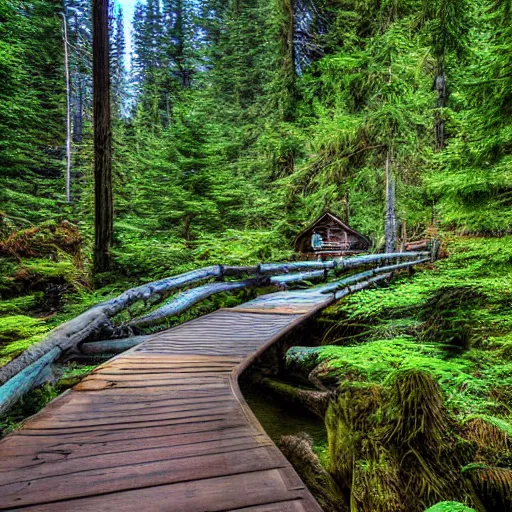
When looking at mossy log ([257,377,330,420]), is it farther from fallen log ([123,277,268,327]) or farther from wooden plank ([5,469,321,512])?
wooden plank ([5,469,321,512])

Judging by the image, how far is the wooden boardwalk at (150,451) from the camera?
165 cm

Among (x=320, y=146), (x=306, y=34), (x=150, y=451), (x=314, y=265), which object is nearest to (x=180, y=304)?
(x=150, y=451)

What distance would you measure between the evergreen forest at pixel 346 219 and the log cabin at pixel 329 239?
0.68 metres

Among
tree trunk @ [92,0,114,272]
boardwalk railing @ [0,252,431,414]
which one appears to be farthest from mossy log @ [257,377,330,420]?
tree trunk @ [92,0,114,272]

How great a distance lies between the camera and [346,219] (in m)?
19.2

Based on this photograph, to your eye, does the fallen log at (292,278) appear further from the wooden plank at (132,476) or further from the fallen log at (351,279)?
the wooden plank at (132,476)

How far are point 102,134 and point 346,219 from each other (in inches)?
536

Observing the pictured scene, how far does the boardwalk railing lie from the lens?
9.43 ft

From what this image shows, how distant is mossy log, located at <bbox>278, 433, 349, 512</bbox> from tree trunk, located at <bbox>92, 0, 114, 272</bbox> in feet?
26.4

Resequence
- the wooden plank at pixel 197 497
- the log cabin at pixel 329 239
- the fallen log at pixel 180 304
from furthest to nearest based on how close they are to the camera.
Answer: the log cabin at pixel 329 239, the fallen log at pixel 180 304, the wooden plank at pixel 197 497

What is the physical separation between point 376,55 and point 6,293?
1564cm

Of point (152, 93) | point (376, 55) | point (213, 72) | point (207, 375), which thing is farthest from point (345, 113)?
point (152, 93)

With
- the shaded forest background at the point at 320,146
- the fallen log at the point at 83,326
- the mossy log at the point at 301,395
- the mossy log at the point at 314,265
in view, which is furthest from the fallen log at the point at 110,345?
the shaded forest background at the point at 320,146

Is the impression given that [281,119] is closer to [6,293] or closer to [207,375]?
[6,293]
